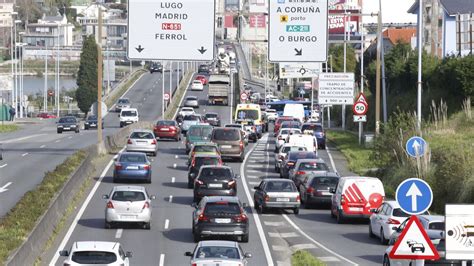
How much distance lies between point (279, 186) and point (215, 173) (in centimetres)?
345

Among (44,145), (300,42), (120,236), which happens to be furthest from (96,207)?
(44,145)

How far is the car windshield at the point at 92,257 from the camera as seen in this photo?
25656 mm

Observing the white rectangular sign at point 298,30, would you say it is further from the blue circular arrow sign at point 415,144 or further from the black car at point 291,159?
the black car at point 291,159

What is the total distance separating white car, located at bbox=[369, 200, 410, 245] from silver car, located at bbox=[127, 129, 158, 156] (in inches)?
1082

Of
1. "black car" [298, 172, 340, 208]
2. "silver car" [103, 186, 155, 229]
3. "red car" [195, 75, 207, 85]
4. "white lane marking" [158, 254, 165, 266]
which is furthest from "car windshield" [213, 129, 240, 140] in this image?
"red car" [195, 75, 207, 85]

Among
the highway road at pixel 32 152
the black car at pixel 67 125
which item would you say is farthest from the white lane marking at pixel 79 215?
the black car at pixel 67 125

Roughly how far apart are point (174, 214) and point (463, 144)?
1255cm

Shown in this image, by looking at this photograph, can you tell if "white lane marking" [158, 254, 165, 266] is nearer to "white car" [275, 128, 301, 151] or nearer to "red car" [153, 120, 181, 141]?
"white car" [275, 128, 301, 151]

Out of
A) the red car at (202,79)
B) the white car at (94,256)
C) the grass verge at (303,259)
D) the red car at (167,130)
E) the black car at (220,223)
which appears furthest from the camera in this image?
the red car at (202,79)

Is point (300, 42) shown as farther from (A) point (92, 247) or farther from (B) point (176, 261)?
(A) point (92, 247)

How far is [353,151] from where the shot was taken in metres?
69.3

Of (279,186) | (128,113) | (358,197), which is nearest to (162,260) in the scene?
(358,197)

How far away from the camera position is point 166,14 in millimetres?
39844

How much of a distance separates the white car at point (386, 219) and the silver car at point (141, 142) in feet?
90.2
